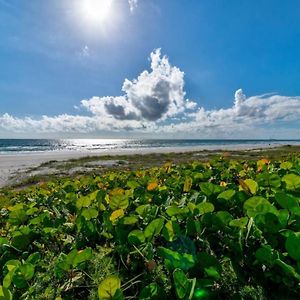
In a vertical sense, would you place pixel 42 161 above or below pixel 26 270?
below

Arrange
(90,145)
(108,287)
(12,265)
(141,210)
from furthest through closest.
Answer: (90,145) < (141,210) < (12,265) < (108,287)

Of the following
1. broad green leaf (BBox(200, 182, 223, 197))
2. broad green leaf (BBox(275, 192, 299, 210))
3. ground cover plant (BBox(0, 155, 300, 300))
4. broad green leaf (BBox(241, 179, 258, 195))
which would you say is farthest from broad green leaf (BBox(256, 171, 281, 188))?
broad green leaf (BBox(275, 192, 299, 210))

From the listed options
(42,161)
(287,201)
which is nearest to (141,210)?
(287,201)

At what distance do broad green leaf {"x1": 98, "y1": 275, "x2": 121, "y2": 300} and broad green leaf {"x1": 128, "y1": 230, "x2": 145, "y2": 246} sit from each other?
0.29 m

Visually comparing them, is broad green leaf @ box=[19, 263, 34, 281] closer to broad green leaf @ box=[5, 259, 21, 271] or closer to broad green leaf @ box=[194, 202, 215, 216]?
broad green leaf @ box=[5, 259, 21, 271]

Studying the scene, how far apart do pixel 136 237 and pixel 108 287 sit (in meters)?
0.31

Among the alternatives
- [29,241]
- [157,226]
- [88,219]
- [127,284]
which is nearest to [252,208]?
[157,226]

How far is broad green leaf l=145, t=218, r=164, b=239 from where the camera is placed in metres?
1.10

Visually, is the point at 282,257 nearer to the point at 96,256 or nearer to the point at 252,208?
the point at 252,208

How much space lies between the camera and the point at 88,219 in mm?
1420

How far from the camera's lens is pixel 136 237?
112 cm

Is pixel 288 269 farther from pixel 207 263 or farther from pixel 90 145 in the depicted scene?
pixel 90 145

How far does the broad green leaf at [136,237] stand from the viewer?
1.11 meters

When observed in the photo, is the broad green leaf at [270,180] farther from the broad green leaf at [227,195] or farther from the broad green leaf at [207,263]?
the broad green leaf at [207,263]
